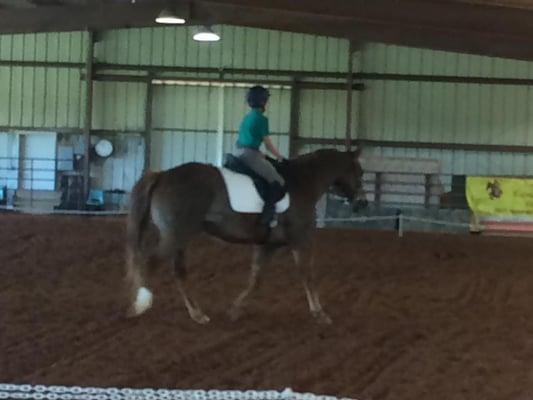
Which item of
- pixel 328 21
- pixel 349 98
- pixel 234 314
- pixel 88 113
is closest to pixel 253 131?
pixel 234 314

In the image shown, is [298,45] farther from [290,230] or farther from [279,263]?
[290,230]

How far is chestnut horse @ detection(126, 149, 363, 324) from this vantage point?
23.9 ft

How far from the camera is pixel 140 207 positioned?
288 inches

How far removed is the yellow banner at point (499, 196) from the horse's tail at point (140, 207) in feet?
53.6

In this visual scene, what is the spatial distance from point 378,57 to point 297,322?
18000mm

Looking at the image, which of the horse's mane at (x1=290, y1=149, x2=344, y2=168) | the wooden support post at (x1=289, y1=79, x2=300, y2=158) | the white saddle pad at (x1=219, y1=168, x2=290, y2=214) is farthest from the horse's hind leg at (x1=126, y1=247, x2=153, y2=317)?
the wooden support post at (x1=289, y1=79, x2=300, y2=158)

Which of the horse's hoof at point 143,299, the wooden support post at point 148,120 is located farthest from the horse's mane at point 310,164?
the wooden support post at point 148,120

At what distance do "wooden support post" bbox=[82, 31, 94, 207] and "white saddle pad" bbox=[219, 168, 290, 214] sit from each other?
17160 millimetres

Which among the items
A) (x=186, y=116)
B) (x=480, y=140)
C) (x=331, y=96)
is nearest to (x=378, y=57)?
(x=331, y=96)

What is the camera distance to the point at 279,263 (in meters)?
12.2

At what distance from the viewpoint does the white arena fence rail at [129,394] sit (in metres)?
4.78

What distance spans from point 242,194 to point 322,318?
126 centimetres

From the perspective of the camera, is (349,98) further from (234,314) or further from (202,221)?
(202,221)

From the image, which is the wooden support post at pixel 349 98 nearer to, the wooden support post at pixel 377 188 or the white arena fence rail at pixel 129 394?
the wooden support post at pixel 377 188
